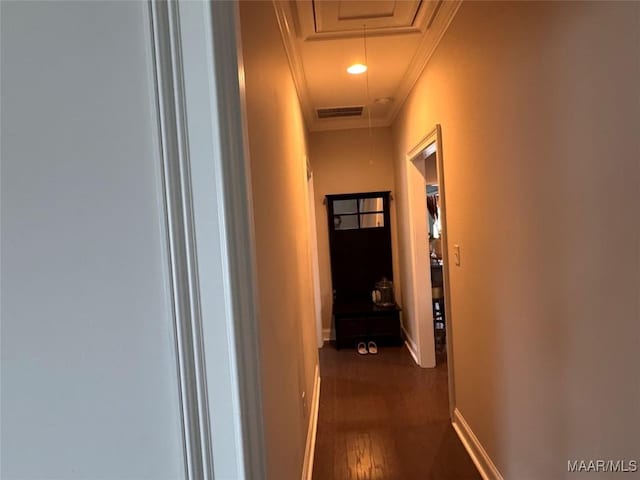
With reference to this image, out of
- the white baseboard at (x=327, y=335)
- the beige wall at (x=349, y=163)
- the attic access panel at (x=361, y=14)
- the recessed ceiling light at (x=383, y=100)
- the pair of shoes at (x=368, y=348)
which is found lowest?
the pair of shoes at (x=368, y=348)

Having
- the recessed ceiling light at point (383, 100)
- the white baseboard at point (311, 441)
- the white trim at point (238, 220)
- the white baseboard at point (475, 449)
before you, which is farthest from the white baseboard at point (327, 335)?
the white trim at point (238, 220)

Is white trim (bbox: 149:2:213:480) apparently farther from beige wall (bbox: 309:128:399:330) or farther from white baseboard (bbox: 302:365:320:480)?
beige wall (bbox: 309:128:399:330)

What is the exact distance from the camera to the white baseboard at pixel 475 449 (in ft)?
6.93

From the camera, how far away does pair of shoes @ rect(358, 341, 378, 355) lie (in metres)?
4.29

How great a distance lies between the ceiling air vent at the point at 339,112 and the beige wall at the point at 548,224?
5.83ft

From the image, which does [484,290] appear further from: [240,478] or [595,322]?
[240,478]

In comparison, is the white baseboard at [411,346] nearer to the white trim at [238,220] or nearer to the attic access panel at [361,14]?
the attic access panel at [361,14]

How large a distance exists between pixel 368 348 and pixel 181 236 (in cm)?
399

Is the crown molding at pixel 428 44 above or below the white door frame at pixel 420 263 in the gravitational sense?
above

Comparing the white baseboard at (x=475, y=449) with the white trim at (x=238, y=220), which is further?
the white baseboard at (x=475, y=449)

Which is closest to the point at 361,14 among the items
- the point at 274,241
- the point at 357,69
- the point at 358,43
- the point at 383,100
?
the point at 358,43

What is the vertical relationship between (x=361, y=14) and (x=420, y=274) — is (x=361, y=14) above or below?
above

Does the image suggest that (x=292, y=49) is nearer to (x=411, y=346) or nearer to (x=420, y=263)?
(x=420, y=263)

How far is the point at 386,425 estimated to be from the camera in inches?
111
